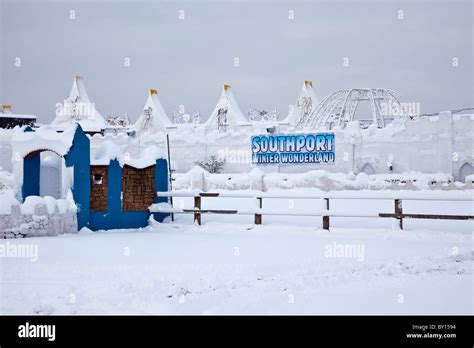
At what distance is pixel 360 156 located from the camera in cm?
3347

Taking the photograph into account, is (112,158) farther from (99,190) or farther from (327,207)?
(327,207)

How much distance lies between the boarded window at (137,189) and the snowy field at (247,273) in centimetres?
209

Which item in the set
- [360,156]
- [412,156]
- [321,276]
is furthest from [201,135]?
[321,276]

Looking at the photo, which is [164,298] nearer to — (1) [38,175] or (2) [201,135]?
(1) [38,175]

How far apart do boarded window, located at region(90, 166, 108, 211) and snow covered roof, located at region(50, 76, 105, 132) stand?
132 ft

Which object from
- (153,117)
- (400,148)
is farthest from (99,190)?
(153,117)

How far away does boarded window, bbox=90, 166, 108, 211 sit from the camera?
1423 centimetres

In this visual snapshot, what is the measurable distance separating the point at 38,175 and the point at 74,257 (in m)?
5.96

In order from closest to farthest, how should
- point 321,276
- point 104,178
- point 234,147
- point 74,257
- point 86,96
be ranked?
point 321,276, point 74,257, point 104,178, point 234,147, point 86,96

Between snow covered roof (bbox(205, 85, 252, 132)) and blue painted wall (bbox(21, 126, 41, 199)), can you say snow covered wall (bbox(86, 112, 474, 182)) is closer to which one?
snow covered roof (bbox(205, 85, 252, 132))

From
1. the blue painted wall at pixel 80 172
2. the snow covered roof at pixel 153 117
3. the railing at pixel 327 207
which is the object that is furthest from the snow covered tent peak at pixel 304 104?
the blue painted wall at pixel 80 172

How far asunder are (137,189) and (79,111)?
42180 mm

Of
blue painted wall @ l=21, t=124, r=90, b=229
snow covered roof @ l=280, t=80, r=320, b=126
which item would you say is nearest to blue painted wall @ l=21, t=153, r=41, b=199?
blue painted wall @ l=21, t=124, r=90, b=229

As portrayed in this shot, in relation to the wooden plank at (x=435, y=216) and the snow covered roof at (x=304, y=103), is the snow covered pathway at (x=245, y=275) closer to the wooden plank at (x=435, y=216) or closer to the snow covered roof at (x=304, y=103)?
the wooden plank at (x=435, y=216)
